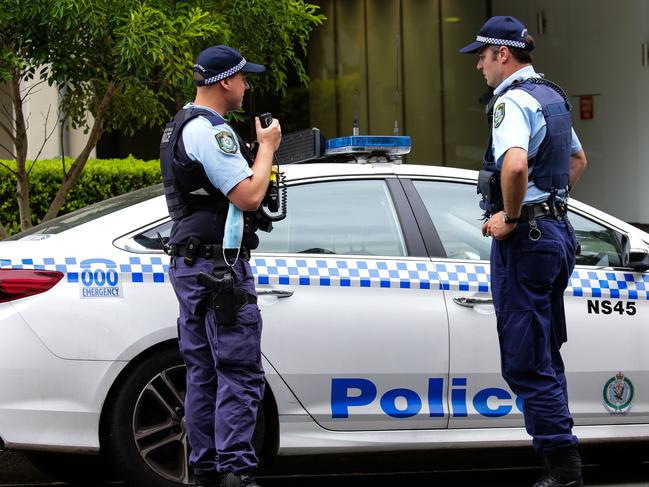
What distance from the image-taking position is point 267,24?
23.6ft

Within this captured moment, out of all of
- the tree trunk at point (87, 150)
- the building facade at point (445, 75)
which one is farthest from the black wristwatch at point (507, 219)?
the building facade at point (445, 75)

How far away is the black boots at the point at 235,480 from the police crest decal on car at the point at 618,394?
5.76 feet

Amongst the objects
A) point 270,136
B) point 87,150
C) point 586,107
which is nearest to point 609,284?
point 270,136

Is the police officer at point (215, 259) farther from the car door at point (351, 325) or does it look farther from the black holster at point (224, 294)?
the car door at point (351, 325)

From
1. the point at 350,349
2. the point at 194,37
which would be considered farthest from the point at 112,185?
the point at 350,349

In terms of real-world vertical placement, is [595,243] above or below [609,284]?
above

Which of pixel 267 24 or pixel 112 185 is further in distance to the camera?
pixel 112 185

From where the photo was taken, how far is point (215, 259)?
4125mm

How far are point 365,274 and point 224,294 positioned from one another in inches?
36.7

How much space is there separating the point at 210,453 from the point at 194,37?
3026 mm

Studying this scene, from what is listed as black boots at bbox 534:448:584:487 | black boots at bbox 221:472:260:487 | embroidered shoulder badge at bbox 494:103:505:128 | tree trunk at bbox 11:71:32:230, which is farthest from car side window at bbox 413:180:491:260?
tree trunk at bbox 11:71:32:230

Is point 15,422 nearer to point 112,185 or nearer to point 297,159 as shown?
point 297,159

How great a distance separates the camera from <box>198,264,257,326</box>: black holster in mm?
4039

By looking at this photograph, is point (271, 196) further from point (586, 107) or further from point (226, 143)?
point (586, 107)
